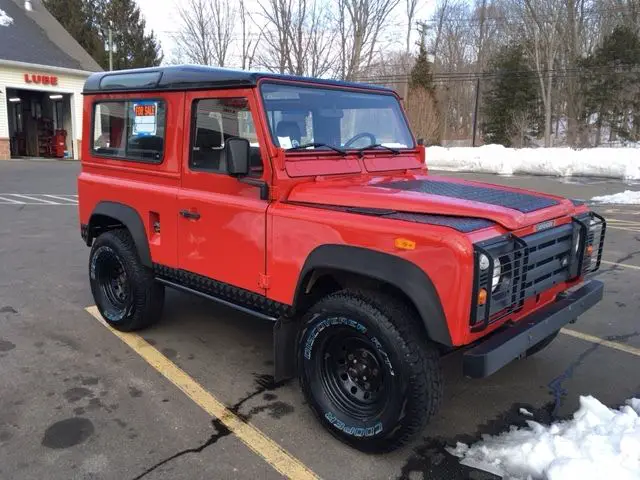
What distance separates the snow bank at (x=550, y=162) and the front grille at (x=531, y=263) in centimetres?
1845

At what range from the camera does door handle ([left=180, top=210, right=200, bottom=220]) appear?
3.87 metres

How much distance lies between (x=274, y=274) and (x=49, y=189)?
13.9m

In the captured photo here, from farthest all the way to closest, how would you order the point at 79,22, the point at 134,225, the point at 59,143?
the point at 79,22 < the point at 59,143 < the point at 134,225

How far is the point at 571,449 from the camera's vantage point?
292 cm

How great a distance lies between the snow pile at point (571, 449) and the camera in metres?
2.70

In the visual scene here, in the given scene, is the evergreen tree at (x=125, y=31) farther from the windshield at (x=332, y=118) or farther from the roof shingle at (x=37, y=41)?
the windshield at (x=332, y=118)

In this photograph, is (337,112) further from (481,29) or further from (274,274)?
(481,29)

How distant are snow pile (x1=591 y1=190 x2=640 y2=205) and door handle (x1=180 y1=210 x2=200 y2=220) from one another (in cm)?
1220

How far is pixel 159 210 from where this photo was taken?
13.7ft

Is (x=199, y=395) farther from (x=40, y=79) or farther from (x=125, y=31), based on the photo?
(x=125, y=31)

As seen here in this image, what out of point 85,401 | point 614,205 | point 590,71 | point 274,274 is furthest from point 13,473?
point 590,71

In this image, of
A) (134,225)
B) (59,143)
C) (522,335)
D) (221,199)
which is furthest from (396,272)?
(59,143)

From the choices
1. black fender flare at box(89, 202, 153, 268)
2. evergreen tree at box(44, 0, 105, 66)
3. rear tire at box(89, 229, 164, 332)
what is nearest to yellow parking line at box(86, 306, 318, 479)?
rear tire at box(89, 229, 164, 332)

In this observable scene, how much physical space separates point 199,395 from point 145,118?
2138mm
